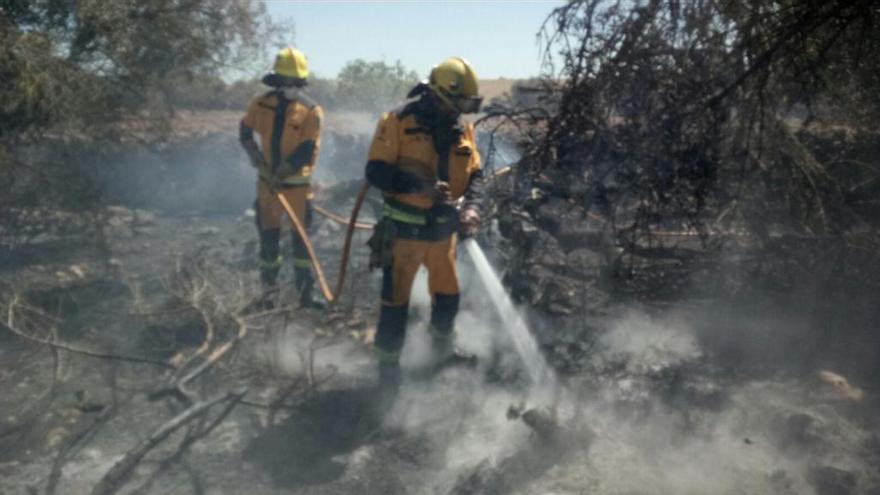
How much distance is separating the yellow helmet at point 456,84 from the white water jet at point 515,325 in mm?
1124

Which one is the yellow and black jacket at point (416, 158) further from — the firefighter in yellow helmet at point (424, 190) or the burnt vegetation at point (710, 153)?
the burnt vegetation at point (710, 153)

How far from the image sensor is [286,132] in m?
5.59

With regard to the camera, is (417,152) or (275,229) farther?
(275,229)

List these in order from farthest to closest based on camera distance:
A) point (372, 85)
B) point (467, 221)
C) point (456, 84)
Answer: point (372, 85) < point (467, 221) < point (456, 84)

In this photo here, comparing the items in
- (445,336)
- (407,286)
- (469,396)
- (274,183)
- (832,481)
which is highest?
(274,183)

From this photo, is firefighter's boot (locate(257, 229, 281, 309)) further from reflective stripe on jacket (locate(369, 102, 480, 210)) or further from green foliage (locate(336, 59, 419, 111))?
green foliage (locate(336, 59, 419, 111))

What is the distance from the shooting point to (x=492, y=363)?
4859 mm

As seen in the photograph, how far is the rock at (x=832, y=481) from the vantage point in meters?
3.40

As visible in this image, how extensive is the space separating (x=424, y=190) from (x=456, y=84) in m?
0.65

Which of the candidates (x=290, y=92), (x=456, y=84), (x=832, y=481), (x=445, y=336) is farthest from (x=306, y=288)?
(x=832, y=481)

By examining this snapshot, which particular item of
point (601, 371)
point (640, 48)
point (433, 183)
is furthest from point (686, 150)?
point (601, 371)

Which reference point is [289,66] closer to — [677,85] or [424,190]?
[424,190]

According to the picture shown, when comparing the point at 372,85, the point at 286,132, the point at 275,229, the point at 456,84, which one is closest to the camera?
the point at 456,84

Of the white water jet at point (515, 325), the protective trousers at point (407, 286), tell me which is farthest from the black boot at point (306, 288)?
the protective trousers at point (407, 286)
